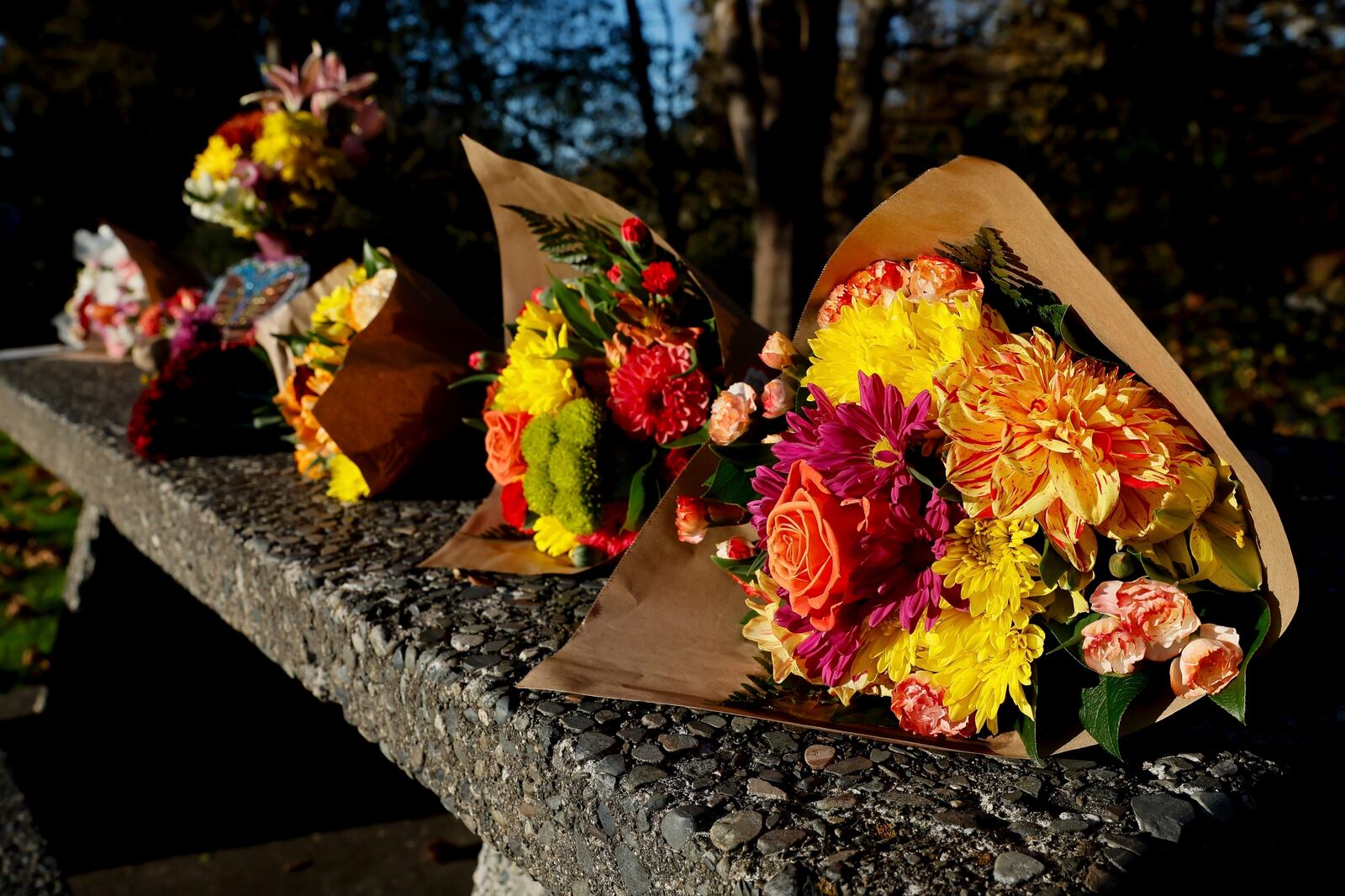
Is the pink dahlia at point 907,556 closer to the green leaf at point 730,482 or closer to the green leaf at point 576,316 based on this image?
the green leaf at point 730,482

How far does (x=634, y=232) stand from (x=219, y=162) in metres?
2.13

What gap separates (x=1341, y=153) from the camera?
17.2 ft

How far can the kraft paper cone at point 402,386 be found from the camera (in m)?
1.94

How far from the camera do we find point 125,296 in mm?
4191

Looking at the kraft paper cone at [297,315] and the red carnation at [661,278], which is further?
the kraft paper cone at [297,315]

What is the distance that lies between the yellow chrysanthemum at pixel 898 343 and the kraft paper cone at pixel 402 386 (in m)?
1.09

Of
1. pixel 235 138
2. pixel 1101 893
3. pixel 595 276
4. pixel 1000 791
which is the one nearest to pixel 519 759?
pixel 1000 791

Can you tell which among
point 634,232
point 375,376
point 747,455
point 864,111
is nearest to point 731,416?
point 747,455

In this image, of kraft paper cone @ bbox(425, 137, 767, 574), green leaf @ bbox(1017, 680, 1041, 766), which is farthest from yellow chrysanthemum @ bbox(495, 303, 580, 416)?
green leaf @ bbox(1017, 680, 1041, 766)

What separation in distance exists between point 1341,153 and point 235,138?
196 inches

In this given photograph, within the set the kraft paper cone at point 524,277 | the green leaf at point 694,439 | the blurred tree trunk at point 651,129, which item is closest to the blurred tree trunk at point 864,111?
the blurred tree trunk at point 651,129

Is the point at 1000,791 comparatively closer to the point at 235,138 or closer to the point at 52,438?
the point at 235,138

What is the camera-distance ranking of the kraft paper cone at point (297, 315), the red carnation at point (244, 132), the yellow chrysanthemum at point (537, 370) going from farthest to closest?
the red carnation at point (244, 132)
the kraft paper cone at point (297, 315)
the yellow chrysanthemum at point (537, 370)

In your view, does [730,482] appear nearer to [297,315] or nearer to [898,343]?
[898,343]
